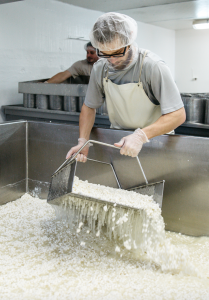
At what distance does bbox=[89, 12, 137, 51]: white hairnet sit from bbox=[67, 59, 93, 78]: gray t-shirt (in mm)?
1900

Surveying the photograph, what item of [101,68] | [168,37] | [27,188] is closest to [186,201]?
[101,68]

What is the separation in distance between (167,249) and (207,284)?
23cm

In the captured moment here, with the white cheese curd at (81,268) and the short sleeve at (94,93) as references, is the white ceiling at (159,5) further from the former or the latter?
the white cheese curd at (81,268)

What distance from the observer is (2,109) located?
10.4 ft

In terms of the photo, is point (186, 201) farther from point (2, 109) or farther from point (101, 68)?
point (2, 109)

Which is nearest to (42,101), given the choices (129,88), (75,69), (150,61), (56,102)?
(56,102)

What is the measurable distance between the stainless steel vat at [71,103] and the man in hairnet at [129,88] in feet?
2.53

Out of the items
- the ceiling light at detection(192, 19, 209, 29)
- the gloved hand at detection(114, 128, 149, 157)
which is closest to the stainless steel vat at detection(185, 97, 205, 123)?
the gloved hand at detection(114, 128, 149, 157)

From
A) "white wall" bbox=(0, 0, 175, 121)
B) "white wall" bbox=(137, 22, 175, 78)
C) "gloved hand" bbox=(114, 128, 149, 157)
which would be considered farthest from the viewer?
"white wall" bbox=(137, 22, 175, 78)

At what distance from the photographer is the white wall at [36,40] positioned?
3139mm

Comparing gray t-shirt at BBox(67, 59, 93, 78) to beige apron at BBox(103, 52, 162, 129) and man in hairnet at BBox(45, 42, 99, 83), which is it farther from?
beige apron at BBox(103, 52, 162, 129)

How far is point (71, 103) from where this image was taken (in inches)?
104

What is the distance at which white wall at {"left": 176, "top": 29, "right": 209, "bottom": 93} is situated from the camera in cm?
643

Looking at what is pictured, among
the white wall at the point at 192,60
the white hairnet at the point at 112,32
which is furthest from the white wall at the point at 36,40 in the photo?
the white wall at the point at 192,60
